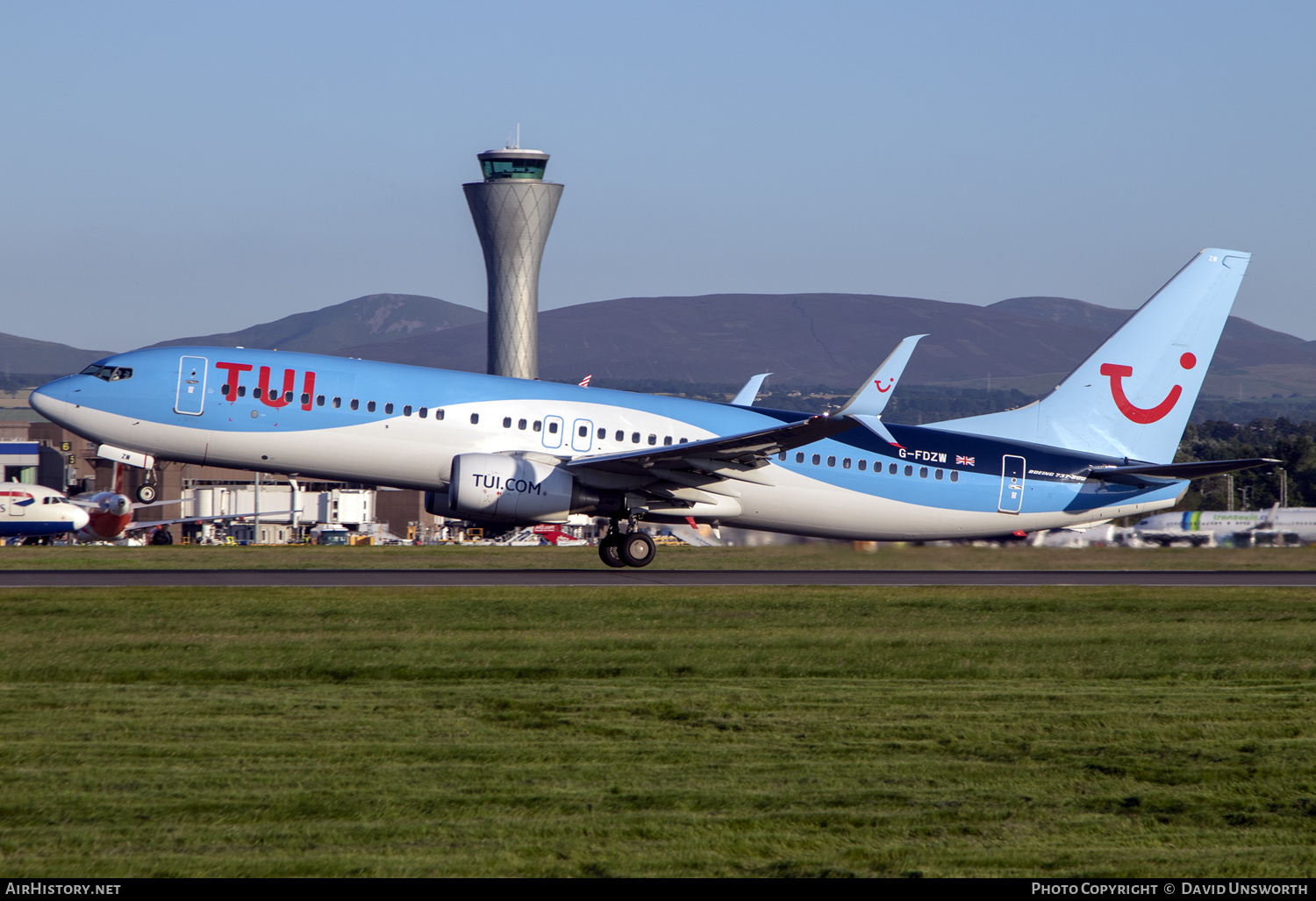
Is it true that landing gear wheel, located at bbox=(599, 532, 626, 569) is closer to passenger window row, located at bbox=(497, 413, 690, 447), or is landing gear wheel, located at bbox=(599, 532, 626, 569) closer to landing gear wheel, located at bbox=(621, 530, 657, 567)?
landing gear wheel, located at bbox=(621, 530, 657, 567)

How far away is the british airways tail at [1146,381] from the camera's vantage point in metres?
30.3

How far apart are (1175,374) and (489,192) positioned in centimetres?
16285

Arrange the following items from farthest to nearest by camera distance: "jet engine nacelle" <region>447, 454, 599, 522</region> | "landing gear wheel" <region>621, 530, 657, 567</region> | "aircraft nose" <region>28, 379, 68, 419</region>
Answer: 1. "landing gear wheel" <region>621, 530, 657, 567</region>
2. "aircraft nose" <region>28, 379, 68, 419</region>
3. "jet engine nacelle" <region>447, 454, 599, 522</region>

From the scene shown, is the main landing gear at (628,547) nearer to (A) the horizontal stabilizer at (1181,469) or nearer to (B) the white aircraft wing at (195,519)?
(A) the horizontal stabilizer at (1181,469)

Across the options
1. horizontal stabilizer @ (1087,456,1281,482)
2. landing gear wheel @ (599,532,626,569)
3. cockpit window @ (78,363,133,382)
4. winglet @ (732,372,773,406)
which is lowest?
landing gear wheel @ (599,532,626,569)

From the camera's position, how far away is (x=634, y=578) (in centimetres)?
2670

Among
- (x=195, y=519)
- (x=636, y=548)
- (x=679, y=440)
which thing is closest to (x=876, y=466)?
(x=679, y=440)

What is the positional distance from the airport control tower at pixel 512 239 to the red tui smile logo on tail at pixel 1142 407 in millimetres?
153370

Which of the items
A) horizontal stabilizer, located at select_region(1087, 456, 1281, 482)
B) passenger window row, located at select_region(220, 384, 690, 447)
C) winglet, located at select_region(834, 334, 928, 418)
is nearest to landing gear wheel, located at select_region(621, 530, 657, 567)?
passenger window row, located at select_region(220, 384, 690, 447)

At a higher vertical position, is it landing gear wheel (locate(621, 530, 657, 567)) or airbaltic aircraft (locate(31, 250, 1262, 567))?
airbaltic aircraft (locate(31, 250, 1262, 567))

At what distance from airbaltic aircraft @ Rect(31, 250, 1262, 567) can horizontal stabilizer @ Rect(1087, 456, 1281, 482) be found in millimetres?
56

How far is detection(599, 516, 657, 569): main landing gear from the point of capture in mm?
28719

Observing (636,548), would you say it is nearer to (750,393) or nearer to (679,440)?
(679,440)
